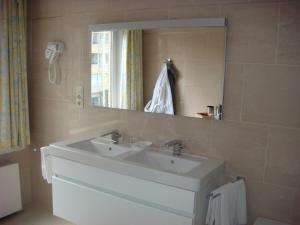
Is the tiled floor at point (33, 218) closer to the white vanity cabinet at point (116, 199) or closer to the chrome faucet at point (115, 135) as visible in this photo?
the white vanity cabinet at point (116, 199)

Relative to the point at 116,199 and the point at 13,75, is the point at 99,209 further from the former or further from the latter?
the point at 13,75

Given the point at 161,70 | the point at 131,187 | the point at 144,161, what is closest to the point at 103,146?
the point at 144,161

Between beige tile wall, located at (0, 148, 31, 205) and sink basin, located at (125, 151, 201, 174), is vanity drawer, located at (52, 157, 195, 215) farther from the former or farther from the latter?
beige tile wall, located at (0, 148, 31, 205)

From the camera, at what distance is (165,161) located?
2.21 m

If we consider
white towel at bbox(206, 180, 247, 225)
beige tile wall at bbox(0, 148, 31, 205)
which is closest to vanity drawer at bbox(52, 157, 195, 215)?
white towel at bbox(206, 180, 247, 225)

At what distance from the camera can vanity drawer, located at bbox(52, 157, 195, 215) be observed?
5.85 feet

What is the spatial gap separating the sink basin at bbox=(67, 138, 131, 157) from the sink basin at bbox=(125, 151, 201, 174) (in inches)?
5.1

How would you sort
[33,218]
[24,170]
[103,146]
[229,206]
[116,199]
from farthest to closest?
[24,170], [33,218], [103,146], [116,199], [229,206]

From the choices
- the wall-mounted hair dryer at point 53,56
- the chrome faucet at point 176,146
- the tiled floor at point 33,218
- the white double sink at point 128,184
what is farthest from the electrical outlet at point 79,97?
the tiled floor at point 33,218

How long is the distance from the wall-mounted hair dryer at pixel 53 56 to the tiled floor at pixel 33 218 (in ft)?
4.29

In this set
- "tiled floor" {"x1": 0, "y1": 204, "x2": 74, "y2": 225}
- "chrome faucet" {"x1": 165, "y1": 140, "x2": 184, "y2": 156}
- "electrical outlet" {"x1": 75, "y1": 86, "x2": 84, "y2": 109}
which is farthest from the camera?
"tiled floor" {"x1": 0, "y1": 204, "x2": 74, "y2": 225}

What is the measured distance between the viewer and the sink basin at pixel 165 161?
2.12 meters

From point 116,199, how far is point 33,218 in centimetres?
145

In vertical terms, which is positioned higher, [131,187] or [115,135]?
[115,135]
